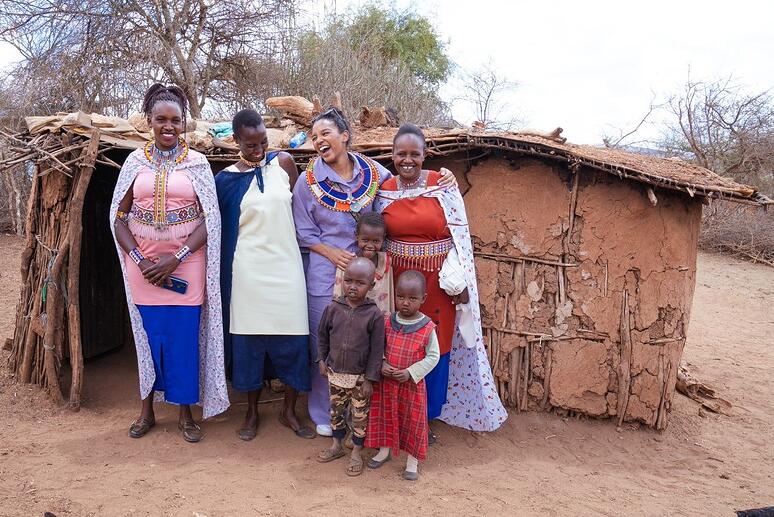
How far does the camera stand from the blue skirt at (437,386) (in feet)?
11.1

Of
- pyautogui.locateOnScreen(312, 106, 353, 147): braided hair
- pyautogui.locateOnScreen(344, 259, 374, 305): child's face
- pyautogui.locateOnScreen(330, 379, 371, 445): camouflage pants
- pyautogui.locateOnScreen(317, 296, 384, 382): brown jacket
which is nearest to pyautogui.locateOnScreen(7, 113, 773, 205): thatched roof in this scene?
pyautogui.locateOnScreen(312, 106, 353, 147): braided hair

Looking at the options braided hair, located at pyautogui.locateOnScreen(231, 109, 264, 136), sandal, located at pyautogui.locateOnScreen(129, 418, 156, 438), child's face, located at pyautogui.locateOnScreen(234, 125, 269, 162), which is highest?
braided hair, located at pyautogui.locateOnScreen(231, 109, 264, 136)

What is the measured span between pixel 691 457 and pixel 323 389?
254 cm

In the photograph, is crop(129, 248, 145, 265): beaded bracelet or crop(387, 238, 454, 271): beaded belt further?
crop(387, 238, 454, 271): beaded belt

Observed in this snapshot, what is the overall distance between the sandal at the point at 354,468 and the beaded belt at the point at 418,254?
111 centimetres

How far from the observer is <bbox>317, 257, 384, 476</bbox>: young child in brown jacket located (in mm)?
2896

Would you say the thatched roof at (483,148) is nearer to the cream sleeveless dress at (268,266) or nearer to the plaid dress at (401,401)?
the cream sleeveless dress at (268,266)

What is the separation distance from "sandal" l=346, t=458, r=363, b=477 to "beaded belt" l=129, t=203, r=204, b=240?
5.15ft

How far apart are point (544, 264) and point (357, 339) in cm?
168

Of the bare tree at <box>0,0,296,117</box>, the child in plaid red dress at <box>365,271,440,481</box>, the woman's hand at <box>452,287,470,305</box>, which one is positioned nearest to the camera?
the child in plaid red dress at <box>365,271,440,481</box>

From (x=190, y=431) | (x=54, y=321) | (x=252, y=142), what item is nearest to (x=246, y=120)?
(x=252, y=142)

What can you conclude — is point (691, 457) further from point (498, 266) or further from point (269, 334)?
point (269, 334)

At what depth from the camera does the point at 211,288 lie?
328 centimetres

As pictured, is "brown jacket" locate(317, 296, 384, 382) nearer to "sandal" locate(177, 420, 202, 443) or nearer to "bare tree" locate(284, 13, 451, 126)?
"sandal" locate(177, 420, 202, 443)
